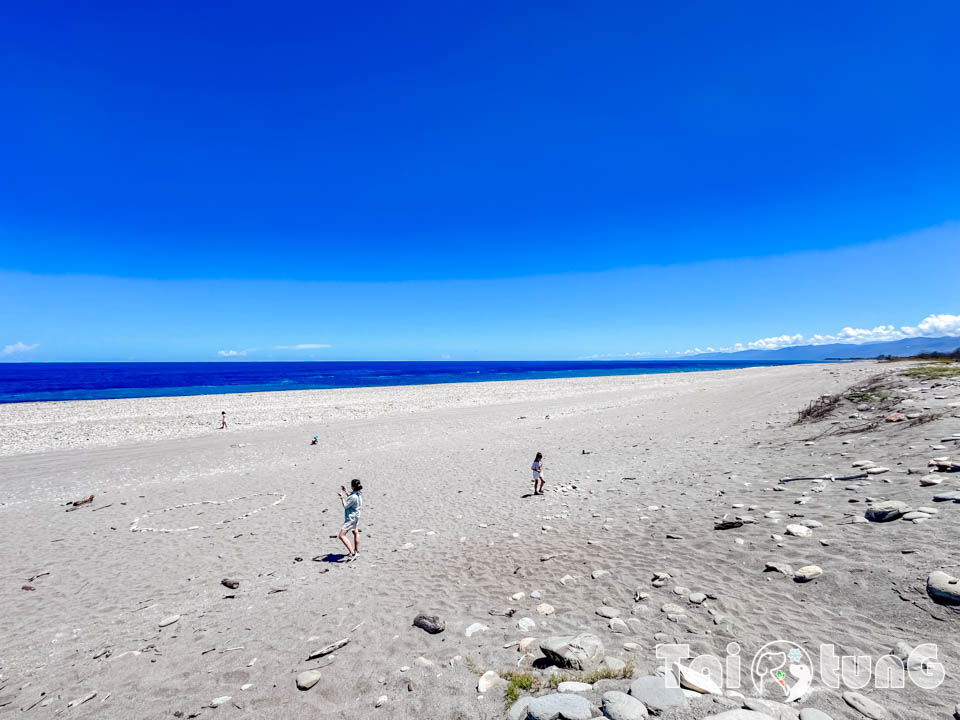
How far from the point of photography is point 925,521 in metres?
6.62

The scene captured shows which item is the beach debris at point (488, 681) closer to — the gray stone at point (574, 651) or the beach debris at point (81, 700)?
the gray stone at point (574, 651)

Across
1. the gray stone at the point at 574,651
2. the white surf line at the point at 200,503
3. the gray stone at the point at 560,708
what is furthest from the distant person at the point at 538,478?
the gray stone at the point at 560,708

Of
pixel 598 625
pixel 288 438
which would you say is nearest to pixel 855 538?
pixel 598 625

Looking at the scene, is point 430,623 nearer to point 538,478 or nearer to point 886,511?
point 538,478

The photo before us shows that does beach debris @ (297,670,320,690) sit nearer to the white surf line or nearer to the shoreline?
the white surf line

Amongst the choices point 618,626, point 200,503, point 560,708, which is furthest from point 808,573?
point 200,503

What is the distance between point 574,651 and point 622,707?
1103 millimetres

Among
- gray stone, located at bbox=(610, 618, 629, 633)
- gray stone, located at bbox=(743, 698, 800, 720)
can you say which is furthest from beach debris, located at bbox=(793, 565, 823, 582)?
gray stone, located at bbox=(743, 698, 800, 720)

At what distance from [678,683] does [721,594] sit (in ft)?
7.82

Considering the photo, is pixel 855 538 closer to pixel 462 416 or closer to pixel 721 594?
pixel 721 594

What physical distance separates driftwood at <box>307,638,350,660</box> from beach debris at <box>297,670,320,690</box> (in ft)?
1.16

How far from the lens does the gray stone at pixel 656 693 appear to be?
368 cm

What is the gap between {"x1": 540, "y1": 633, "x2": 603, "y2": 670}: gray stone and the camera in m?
4.55

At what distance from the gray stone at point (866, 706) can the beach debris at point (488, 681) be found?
10.4 ft
